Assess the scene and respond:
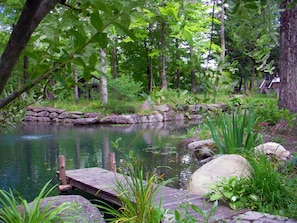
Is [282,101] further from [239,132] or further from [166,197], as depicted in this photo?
[166,197]

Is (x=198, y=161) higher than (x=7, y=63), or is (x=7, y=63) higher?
(x=7, y=63)

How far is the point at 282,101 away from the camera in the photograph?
7.04 m

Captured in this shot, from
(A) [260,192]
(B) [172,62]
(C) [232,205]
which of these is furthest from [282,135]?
(C) [232,205]

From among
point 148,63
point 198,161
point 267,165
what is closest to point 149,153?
point 198,161

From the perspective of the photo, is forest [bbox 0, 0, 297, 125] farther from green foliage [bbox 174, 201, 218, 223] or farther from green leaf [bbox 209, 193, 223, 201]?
green leaf [bbox 209, 193, 223, 201]

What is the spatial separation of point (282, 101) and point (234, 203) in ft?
14.5

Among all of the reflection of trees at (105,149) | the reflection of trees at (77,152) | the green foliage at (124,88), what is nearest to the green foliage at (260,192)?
the reflection of trees at (105,149)

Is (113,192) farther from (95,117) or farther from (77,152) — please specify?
(95,117)

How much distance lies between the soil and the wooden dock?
2.57 meters

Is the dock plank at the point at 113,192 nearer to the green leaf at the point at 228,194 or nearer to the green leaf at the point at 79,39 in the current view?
the green leaf at the point at 228,194

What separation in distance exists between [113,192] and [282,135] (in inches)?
142

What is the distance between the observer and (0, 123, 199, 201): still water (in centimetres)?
588

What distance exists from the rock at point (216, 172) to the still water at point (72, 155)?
462 millimetres

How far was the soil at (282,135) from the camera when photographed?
18.9 ft
